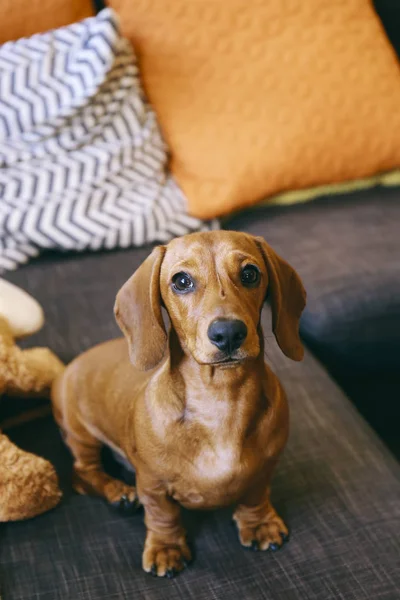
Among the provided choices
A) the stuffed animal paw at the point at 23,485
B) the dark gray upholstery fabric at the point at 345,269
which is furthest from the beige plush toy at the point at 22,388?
the dark gray upholstery fabric at the point at 345,269

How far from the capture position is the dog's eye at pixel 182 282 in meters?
0.93

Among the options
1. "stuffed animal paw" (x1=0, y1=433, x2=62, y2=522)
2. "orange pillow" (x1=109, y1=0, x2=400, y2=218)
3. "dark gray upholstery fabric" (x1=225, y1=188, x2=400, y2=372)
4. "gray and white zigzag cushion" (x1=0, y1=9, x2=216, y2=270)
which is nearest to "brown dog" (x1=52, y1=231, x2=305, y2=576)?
"stuffed animal paw" (x1=0, y1=433, x2=62, y2=522)

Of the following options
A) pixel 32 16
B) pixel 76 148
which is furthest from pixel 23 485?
pixel 32 16

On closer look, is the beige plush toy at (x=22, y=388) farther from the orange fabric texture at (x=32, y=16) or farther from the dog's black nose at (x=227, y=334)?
the orange fabric texture at (x=32, y=16)

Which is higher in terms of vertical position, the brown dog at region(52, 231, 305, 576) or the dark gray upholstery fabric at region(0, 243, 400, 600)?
the brown dog at region(52, 231, 305, 576)

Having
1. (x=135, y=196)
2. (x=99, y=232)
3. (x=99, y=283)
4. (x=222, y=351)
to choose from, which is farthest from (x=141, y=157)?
(x=222, y=351)

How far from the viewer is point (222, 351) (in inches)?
33.7

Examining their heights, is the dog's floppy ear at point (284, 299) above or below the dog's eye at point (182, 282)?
below

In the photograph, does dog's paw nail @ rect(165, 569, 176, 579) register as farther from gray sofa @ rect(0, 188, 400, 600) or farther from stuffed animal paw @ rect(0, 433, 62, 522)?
stuffed animal paw @ rect(0, 433, 62, 522)

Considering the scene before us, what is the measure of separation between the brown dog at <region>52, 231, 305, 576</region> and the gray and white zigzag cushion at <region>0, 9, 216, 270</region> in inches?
25.6

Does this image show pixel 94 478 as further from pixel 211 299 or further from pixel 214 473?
pixel 211 299

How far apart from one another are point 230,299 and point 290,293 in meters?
0.16

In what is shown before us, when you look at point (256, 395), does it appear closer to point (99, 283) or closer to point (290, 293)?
point (290, 293)

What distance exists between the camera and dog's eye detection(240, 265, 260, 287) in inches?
36.6
